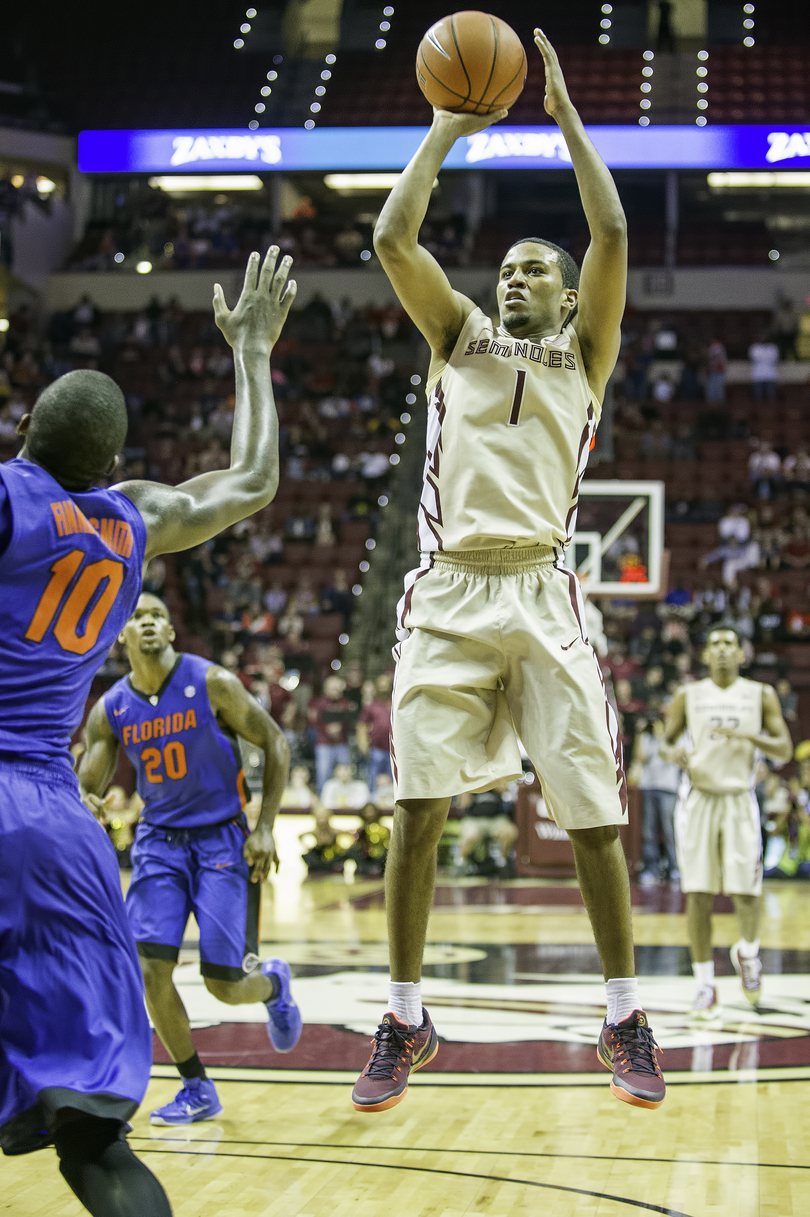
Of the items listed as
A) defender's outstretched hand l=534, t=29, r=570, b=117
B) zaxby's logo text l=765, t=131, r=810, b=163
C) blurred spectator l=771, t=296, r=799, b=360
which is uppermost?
zaxby's logo text l=765, t=131, r=810, b=163

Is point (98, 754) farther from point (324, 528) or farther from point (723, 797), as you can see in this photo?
point (324, 528)

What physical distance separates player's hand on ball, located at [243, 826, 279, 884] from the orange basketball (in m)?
3.08

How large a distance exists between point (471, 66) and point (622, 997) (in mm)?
2708

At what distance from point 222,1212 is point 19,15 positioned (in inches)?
1017

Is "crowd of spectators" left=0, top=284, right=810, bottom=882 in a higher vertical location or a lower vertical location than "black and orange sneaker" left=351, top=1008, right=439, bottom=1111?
higher

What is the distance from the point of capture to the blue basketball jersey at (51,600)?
9.21ft

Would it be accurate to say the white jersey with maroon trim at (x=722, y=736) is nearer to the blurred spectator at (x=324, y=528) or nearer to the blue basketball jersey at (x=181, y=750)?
the blue basketball jersey at (x=181, y=750)

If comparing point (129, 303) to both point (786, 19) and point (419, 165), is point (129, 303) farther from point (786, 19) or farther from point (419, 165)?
point (419, 165)

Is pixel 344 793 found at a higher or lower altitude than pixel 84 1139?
lower

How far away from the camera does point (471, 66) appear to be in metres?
3.96

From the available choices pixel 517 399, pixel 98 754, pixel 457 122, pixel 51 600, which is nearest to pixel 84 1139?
pixel 51 600

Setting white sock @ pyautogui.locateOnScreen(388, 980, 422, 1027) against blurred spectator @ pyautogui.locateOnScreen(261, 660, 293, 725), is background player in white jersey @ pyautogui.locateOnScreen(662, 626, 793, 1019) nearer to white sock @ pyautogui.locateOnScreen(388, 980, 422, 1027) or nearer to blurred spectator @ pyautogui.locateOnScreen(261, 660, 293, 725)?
white sock @ pyautogui.locateOnScreen(388, 980, 422, 1027)

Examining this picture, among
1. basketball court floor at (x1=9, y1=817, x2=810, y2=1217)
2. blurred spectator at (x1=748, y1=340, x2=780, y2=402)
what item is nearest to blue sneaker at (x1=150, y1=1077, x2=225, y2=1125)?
basketball court floor at (x1=9, y1=817, x2=810, y2=1217)

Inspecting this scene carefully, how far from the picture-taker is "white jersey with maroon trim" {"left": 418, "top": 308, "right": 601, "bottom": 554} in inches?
157
